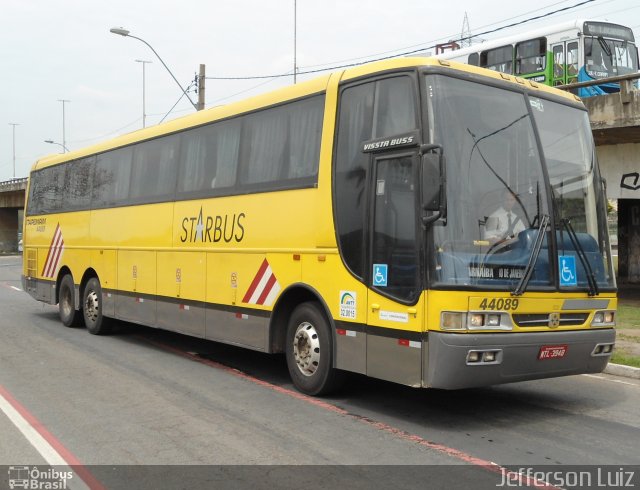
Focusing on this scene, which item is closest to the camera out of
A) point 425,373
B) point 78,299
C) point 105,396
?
point 425,373

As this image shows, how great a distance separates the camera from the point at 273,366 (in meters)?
9.24

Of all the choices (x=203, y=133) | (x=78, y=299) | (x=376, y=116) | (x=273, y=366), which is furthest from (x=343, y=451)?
(x=78, y=299)

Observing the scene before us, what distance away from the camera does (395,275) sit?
20.0 ft

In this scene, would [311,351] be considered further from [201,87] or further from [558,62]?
[201,87]

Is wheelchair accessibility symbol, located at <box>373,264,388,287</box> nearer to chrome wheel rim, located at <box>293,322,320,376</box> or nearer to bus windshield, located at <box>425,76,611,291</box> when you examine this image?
bus windshield, located at <box>425,76,611,291</box>

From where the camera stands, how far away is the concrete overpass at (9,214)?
6302 centimetres

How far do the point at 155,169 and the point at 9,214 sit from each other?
222 ft

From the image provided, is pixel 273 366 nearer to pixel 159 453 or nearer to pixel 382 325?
pixel 382 325

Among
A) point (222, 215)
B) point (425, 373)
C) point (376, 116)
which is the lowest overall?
point (425, 373)

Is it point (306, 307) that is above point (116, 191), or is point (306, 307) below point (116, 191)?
below

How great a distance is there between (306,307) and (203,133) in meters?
3.56

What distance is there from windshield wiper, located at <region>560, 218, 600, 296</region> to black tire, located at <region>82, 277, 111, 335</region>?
8.76 m

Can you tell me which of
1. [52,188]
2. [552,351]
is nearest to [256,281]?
[552,351]

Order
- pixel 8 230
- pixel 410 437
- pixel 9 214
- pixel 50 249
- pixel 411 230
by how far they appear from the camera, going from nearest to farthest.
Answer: pixel 410 437 < pixel 411 230 < pixel 50 249 < pixel 8 230 < pixel 9 214
